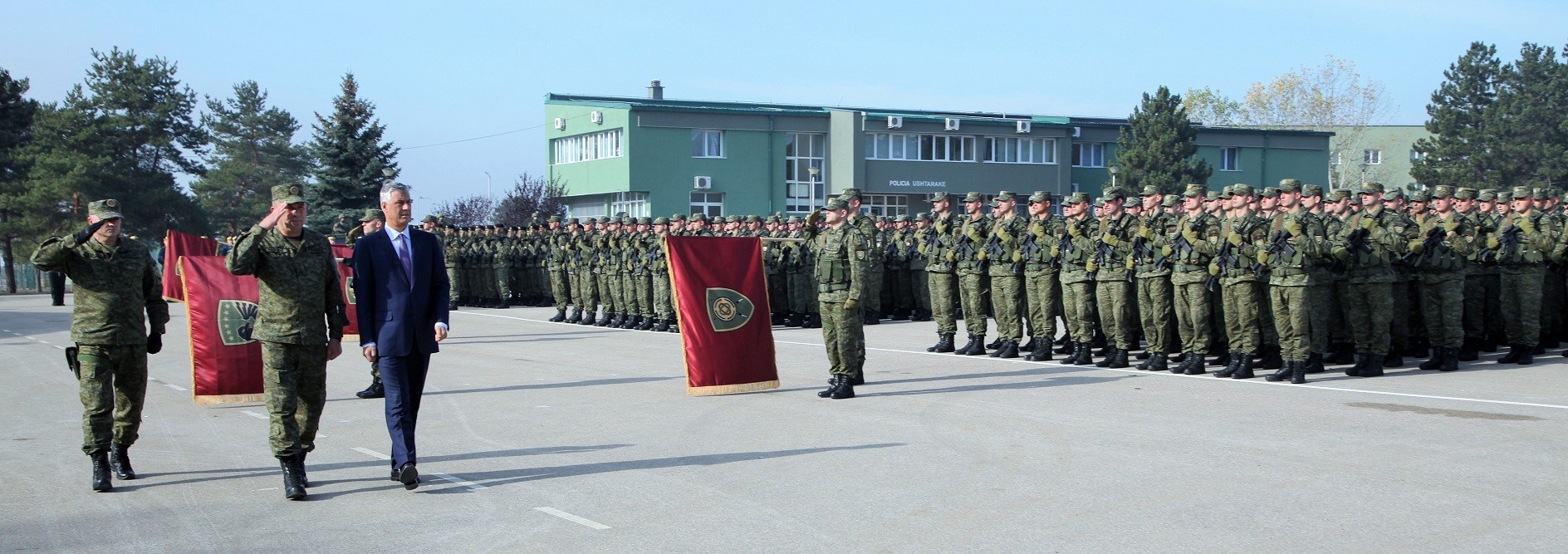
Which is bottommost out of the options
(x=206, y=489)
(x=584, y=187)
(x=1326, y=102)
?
(x=206, y=489)

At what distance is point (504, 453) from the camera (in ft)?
27.3

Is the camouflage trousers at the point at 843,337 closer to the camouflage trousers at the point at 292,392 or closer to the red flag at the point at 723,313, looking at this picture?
the red flag at the point at 723,313

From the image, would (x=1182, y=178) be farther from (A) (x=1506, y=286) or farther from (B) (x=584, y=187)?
(A) (x=1506, y=286)

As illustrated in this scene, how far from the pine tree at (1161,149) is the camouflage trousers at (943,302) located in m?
44.1

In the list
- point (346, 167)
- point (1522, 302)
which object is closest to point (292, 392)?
point (1522, 302)

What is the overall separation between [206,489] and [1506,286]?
42.4 ft

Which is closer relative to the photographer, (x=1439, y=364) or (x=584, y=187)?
(x=1439, y=364)

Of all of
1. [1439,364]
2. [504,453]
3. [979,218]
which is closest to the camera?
[504,453]

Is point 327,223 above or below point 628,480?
above

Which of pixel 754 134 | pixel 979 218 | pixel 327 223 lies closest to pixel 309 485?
pixel 979 218

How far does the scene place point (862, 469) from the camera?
7.58 metres

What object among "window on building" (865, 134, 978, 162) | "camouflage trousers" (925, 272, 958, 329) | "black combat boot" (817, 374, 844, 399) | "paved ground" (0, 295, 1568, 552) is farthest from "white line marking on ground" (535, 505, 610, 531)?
"window on building" (865, 134, 978, 162)

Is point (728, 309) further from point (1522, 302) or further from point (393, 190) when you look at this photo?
point (1522, 302)

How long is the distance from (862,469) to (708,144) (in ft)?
157
